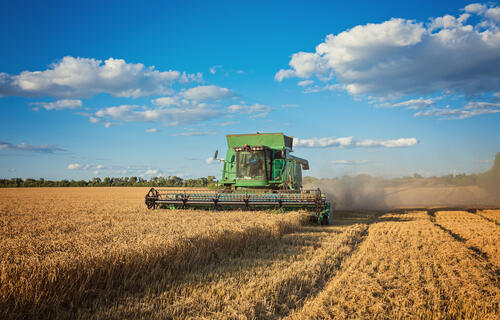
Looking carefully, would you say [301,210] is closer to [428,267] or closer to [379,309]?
[428,267]

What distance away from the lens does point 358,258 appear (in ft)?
19.2

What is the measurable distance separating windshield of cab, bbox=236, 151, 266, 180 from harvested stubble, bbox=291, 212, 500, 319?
254 inches

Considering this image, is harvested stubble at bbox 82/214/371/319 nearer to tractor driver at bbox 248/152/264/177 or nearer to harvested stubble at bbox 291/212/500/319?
harvested stubble at bbox 291/212/500/319

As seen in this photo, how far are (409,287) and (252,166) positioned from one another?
8927mm

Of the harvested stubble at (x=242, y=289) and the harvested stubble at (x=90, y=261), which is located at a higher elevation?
the harvested stubble at (x=90, y=261)

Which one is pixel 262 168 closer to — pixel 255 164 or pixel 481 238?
pixel 255 164

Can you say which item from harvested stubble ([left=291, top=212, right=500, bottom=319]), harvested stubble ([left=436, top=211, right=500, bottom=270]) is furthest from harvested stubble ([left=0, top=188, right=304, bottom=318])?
harvested stubble ([left=436, top=211, right=500, bottom=270])

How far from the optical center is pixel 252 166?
42.5 ft

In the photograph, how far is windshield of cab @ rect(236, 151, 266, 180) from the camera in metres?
12.9

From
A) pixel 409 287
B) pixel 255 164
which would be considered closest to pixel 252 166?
pixel 255 164

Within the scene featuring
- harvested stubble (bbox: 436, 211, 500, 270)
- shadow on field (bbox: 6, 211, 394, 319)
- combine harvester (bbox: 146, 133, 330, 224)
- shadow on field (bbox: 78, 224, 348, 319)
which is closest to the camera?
shadow on field (bbox: 6, 211, 394, 319)

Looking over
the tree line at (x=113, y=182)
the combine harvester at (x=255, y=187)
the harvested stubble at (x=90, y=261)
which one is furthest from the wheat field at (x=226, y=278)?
the tree line at (x=113, y=182)

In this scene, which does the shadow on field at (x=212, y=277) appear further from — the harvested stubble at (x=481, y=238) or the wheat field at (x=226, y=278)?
the harvested stubble at (x=481, y=238)

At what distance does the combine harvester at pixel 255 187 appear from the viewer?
10.6 m
